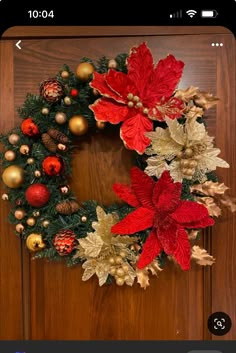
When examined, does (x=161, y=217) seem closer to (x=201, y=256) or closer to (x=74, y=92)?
(x=201, y=256)

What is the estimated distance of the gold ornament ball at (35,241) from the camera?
3.08ft

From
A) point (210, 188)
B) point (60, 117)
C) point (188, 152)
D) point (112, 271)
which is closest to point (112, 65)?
point (60, 117)

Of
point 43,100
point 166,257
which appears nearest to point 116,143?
point 43,100

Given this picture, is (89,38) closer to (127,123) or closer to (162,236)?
(127,123)

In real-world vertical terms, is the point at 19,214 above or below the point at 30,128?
below

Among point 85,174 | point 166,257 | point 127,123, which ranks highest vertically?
point 127,123

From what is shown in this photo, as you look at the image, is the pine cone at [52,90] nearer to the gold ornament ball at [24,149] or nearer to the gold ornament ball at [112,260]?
the gold ornament ball at [24,149]

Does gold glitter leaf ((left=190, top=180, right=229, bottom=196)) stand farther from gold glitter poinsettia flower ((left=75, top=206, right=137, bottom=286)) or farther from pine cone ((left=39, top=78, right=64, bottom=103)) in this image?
pine cone ((left=39, top=78, right=64, bottom=103))

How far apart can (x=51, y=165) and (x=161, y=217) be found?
0.99ft

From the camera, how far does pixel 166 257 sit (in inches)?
38.9

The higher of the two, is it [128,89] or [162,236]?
[128,89]

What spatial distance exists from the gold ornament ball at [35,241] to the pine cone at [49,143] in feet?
0.73

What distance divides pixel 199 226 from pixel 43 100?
19.9 inches

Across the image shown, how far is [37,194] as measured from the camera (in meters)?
0.91
